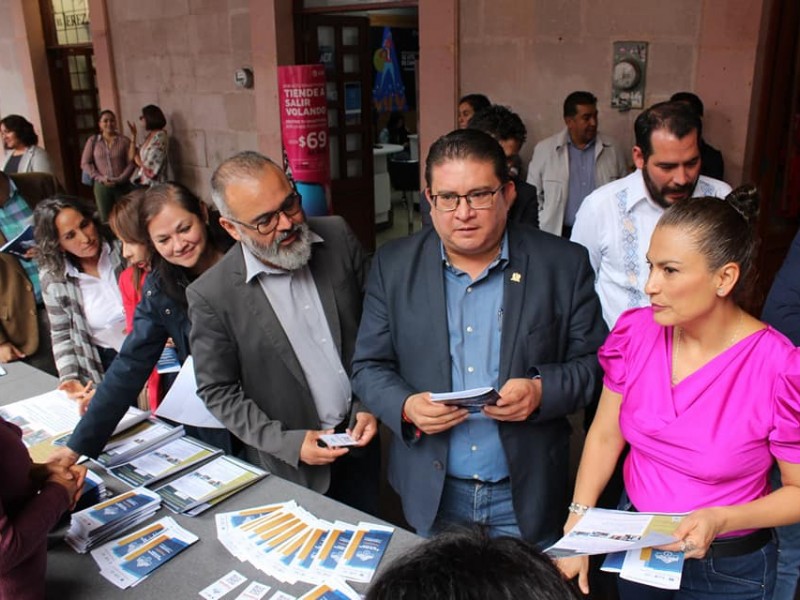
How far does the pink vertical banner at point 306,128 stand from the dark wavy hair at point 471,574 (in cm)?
509

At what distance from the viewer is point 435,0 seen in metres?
5.38

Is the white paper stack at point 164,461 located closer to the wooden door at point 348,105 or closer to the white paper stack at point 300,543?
the white paper stack at point 300,543

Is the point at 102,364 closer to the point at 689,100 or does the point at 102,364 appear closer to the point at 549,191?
the point at 549,191

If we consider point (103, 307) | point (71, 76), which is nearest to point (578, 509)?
point (103, 307)

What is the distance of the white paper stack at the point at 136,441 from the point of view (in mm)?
2303

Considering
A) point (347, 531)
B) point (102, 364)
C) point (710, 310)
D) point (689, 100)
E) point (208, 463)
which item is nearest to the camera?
point (710, 310)

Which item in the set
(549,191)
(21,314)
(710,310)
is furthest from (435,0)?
(710,310)

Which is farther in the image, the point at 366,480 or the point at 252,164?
the point at 366,480

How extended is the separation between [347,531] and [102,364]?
1.77m

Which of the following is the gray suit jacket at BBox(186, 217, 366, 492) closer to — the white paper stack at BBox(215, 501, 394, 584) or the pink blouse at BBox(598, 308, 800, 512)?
the white paper stack at BBox(215, 501, 394, 584)

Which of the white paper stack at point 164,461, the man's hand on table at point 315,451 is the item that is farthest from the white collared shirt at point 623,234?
the white paper stack at point 164,461

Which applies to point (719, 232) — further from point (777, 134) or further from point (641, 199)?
point (777, 134)

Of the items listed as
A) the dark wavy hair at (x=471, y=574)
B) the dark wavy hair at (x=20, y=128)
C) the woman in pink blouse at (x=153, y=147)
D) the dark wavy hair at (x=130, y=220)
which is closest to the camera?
the dark wavy hair at (x=471, y=574)

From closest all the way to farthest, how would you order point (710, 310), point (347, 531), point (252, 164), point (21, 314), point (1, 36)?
1. point (710, 310)
2. point (347, 531)
3. point (252, 164)
4. point (21, 314)
5. point (1, 36)
